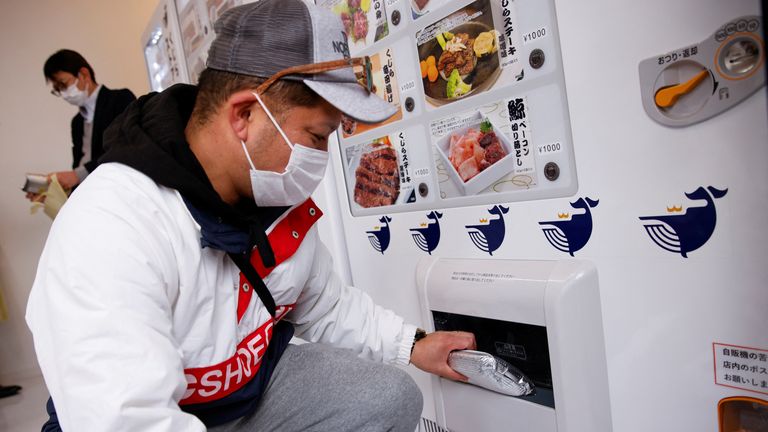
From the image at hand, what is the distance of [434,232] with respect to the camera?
1045mm

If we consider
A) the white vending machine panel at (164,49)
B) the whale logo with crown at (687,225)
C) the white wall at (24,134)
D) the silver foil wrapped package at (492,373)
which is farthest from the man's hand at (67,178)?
the whale logo with crown at (687,225)

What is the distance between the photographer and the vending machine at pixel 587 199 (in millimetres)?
612

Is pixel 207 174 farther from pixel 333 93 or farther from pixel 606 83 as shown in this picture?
pixel 606 83

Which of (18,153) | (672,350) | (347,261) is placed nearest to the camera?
(672,350)

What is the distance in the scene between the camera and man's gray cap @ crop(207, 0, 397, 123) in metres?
0.76

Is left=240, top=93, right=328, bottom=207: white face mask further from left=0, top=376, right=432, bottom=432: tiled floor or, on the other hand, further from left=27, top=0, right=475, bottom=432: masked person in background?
left=0, top=376, right=432, bottom=432: tiled floor

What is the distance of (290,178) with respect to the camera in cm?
83

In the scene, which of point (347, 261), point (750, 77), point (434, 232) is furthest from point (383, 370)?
point (750, 77)

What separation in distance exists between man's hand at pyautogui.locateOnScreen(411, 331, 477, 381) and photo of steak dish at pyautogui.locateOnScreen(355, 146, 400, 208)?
1.13 feet

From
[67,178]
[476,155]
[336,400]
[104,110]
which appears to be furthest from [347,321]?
[67,178]

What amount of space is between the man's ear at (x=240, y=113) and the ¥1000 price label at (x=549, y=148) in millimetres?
488

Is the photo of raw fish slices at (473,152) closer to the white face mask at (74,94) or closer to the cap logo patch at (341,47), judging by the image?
the cap logo patch at (341,47)

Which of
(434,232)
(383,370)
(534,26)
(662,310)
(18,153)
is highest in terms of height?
(18,153)

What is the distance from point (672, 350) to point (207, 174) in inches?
31.8
